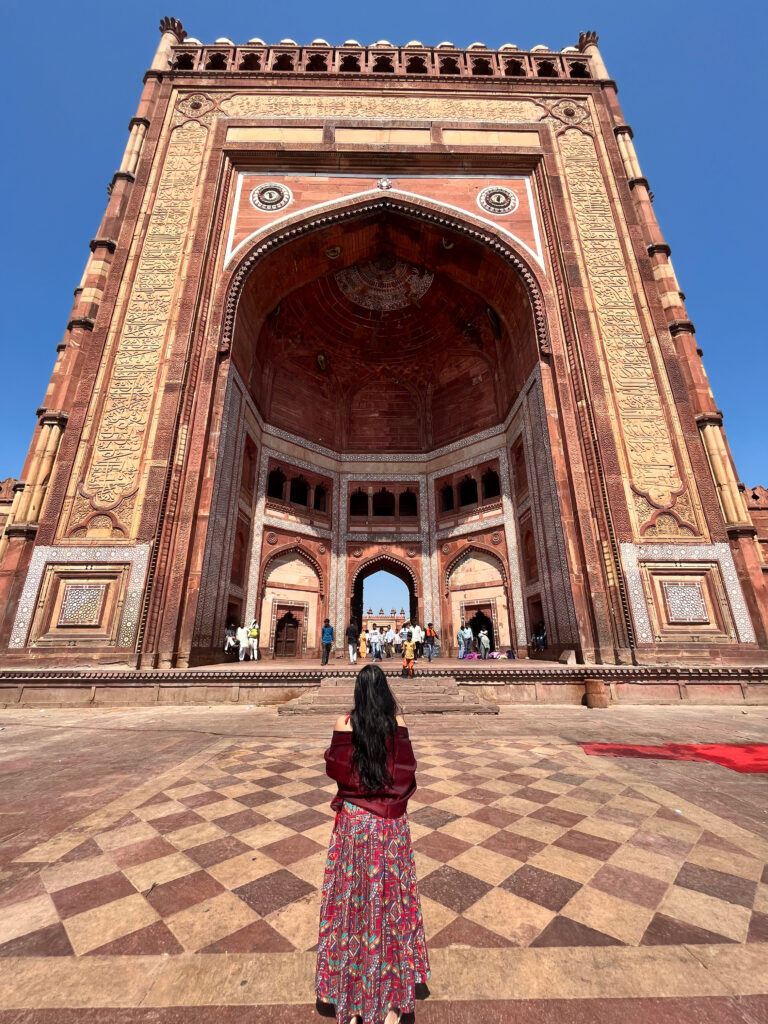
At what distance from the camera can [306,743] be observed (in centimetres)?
453

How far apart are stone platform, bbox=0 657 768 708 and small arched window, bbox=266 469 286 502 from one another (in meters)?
8.38

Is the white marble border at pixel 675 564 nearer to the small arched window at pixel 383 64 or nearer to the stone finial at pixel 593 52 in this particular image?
the stone finial at pixel 593 52

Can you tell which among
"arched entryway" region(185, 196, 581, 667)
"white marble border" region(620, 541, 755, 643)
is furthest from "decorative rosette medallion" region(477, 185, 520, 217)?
"white marble border" region(620, 541, 755, 643)

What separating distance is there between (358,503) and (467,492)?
420 cm

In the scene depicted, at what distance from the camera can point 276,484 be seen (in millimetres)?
15516

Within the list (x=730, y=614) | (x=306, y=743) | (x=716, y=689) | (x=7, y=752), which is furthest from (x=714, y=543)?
(x=7, y=752)

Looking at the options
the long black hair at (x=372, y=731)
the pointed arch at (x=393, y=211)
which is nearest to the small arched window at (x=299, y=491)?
the pointed arch at (x=393, y=211)

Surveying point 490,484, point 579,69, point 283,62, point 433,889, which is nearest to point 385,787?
point 433,889

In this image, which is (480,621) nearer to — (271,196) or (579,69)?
(271,196)

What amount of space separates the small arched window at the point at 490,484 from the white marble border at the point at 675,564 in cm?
650

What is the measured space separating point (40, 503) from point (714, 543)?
1361 centimetres

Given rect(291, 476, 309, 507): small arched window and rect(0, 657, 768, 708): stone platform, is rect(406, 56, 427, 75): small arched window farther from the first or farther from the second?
rect(0, 657, 768, 708): stone platform

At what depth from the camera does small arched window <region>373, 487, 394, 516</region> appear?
17266 mm

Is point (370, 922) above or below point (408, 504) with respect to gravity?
below
